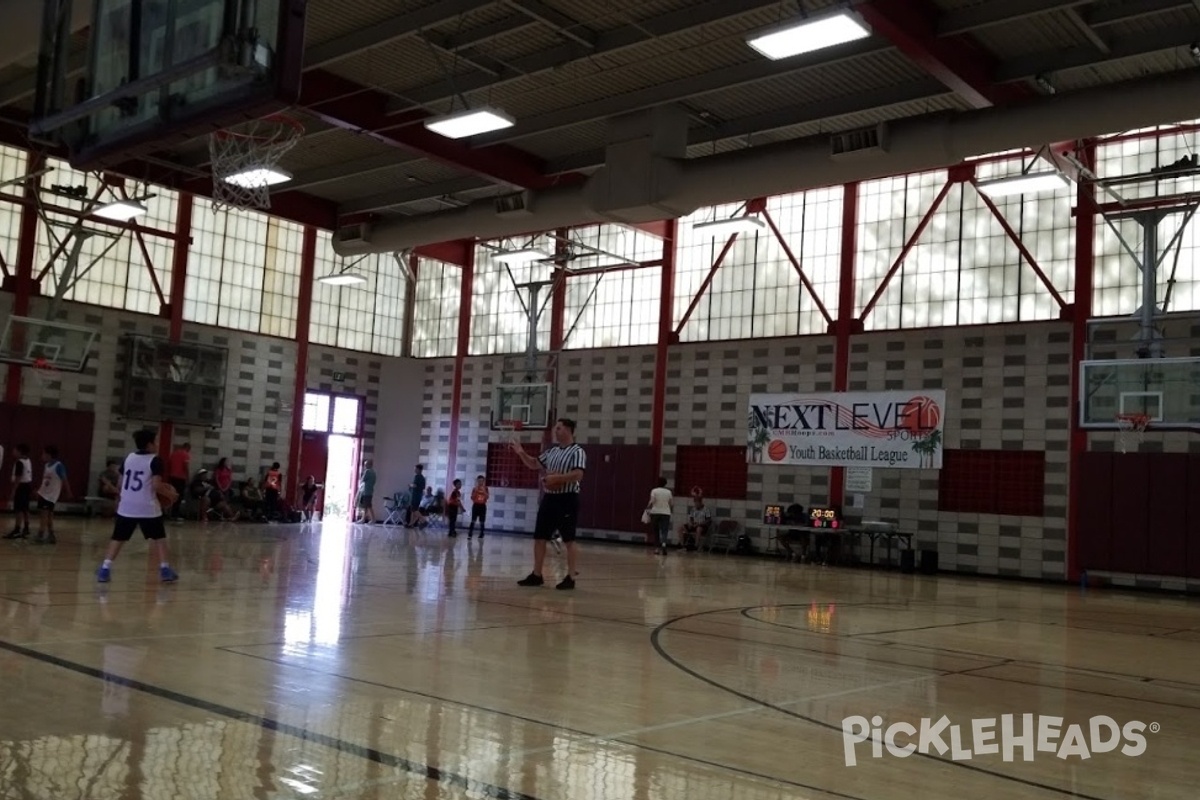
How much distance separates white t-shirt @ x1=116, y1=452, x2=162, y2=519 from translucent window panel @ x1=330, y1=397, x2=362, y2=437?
2295cm

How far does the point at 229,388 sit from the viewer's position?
31.0 metres

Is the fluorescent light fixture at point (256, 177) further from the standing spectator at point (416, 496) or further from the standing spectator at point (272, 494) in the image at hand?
the standing spectator at point (416, 496)

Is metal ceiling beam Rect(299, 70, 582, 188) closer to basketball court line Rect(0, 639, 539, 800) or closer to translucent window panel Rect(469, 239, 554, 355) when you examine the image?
translucent window panel Rect(469, 239, 554, 355)

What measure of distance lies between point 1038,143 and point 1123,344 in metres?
7.77

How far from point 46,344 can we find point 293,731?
24.6m

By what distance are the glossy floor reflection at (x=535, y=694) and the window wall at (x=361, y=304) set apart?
70.6ft

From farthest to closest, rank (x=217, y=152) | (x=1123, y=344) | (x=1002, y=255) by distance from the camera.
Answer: (x=1002, y=255) → (x=1123, y=344) → (x=217, y=152)

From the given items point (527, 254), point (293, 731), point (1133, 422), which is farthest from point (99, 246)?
point (293, 731)

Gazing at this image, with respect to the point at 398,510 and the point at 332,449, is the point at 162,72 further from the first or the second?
the point at 332,449

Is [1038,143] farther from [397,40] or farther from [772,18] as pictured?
[397,40]

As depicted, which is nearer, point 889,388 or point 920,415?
point 920,415

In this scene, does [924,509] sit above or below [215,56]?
below

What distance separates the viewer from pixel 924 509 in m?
24.9

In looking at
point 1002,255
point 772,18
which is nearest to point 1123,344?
point 1002,255
